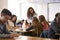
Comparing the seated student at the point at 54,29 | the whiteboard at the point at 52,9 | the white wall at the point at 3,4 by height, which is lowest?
the seated student at the point at 54,29

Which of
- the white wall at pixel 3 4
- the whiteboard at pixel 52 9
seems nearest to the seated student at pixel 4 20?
the whiteboard at pixel 52 9

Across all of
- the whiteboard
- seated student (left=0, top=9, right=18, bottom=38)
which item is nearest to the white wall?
the whiteboard

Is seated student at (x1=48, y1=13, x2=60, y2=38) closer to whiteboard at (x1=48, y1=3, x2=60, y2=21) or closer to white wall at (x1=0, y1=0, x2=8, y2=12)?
whiteboard at (x1=48, y1=3, x2=60, y2=21)

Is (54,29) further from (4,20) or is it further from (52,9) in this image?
(52,9)

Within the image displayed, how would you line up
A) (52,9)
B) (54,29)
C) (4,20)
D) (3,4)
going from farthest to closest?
(3,4) → (52,9) → (54,29) → (4,20)

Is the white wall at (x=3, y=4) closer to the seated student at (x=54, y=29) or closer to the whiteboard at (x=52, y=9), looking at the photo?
the whiteboard at (x=52, y=9)

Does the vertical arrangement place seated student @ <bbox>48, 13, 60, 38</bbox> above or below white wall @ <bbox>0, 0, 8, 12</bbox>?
below

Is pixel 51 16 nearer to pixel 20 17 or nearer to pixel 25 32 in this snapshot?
pixel 20 17

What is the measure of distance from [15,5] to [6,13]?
4.75 m

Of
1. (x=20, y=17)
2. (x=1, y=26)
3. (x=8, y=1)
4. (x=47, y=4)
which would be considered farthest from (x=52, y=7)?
(x=1, y=26)

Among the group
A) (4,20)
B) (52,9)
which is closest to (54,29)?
(4,20)

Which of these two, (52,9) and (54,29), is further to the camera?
(52,9)

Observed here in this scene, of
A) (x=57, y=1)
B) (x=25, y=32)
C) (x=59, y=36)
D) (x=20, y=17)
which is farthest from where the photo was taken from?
(x=20, y=17)

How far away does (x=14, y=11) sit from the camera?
800cm
